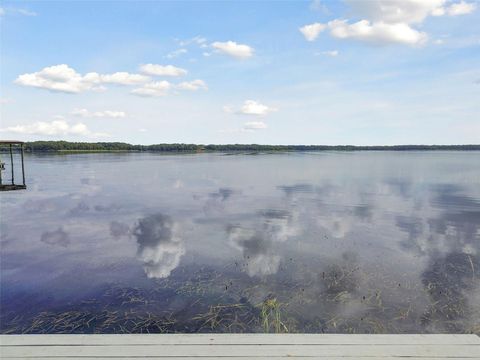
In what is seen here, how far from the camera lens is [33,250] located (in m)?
15.0

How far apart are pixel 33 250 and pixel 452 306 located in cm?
1614
